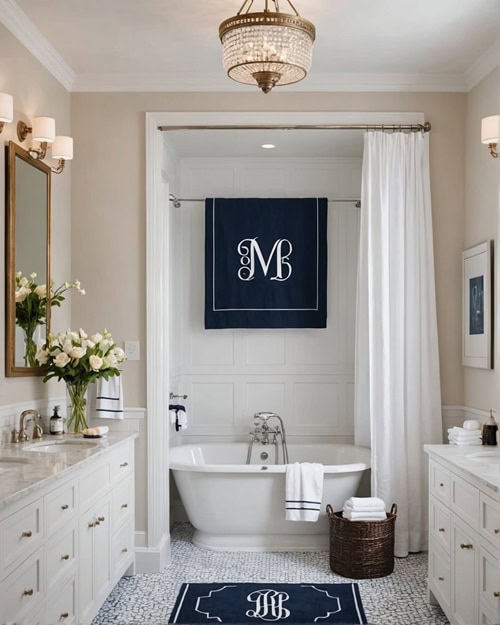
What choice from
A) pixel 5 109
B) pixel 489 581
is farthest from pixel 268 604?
pixel 5 109

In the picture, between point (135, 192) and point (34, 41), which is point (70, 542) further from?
point (34, 41)

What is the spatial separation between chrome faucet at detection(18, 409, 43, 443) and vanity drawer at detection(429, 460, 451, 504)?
1.92 metres

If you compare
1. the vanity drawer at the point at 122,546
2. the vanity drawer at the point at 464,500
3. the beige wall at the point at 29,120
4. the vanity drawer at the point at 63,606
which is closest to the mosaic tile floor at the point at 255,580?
the vanity drawer at the point at 122,546

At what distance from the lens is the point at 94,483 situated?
11.5ft

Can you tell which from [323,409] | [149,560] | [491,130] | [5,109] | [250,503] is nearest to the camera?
[5,109]

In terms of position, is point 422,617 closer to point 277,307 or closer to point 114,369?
point 114,369

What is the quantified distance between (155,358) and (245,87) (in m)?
1.70

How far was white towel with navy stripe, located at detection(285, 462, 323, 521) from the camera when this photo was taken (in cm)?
461

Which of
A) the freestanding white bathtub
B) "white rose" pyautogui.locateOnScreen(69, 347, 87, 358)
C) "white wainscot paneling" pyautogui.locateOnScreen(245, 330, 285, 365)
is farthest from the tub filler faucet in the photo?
"white rose" pyautogui.locateOnScreen(69, 347, 87, 358)

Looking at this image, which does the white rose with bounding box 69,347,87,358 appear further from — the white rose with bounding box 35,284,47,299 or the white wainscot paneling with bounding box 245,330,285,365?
the white wainscot paneling with bounding box 245,330,285,365

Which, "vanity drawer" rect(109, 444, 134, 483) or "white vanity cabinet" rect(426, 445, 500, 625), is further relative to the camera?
"vanity drawer" rect(109, 444, 134, 483)

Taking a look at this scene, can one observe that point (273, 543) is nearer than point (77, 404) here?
No

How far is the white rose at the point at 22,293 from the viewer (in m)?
3.83

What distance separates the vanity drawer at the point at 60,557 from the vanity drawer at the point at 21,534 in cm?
15
